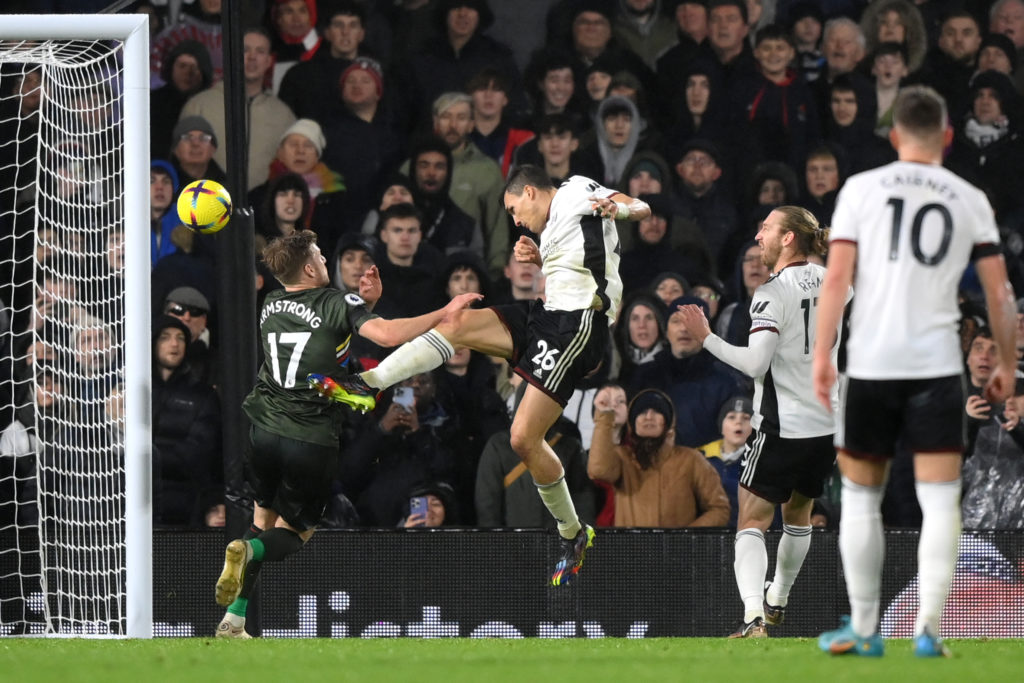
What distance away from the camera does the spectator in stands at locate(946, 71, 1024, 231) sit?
10180 millimetres

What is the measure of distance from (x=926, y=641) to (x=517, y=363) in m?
2.85

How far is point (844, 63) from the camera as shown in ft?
34.0

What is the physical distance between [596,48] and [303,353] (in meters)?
4.43

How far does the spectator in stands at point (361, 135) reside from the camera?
33.2 feet

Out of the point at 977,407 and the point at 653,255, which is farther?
the point at 653,255

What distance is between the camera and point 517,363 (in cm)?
723

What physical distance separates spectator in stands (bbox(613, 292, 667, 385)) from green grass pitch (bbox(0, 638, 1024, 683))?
10.8ft

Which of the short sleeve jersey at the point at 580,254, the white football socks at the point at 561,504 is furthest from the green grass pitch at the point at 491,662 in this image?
the short sleeve jersey at the point at 580,254

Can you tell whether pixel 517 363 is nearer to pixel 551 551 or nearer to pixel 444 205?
pixel 551 551

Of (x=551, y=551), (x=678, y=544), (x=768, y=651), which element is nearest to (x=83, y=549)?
(x=551, y=551)

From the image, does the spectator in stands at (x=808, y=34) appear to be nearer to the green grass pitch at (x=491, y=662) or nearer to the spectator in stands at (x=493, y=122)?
the spectator in stands at (x=493, y=122)

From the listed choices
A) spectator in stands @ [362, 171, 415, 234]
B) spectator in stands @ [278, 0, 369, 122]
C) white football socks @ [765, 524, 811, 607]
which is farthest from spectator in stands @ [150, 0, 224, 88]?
white football socks @ [765, 524, 811, 607]

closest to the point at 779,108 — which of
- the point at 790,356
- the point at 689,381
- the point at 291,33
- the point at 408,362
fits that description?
the point at 689,381

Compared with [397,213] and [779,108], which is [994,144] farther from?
[397,213]
